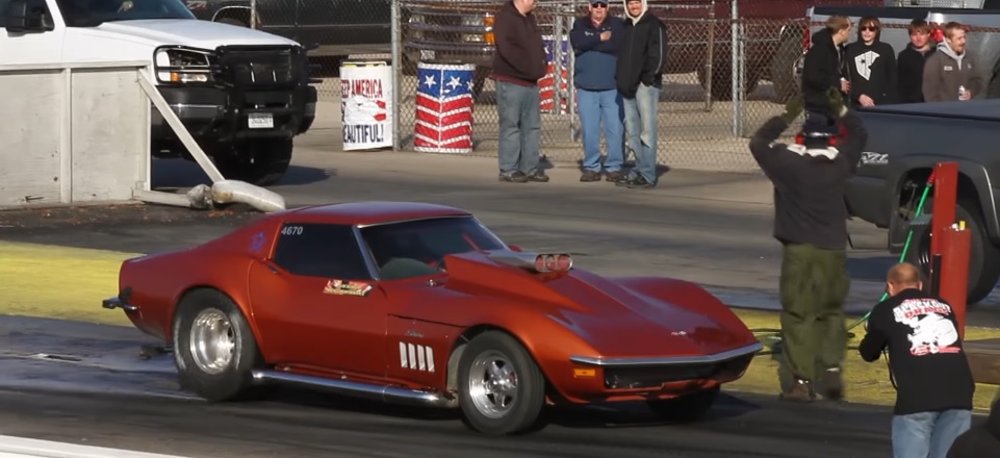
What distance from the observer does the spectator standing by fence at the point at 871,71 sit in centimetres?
1841

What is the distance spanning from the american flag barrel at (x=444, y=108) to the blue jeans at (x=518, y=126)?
2.53 meters

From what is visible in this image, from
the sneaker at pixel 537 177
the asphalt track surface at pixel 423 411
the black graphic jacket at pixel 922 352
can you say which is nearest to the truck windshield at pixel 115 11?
the asphalt track surface at pixel 423 411

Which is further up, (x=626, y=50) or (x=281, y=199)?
(x=626, y=50)

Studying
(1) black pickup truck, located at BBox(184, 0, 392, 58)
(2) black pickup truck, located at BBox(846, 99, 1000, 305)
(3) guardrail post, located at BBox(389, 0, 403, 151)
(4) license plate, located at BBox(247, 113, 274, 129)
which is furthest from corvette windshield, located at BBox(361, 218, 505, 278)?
(1) black pickup truck, located at BBox(184, 0, 392, 58)

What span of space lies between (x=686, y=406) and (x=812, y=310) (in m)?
1.04

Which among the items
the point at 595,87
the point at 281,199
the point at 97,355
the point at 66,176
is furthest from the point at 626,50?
the point at 97,355

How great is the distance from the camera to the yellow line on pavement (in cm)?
1368

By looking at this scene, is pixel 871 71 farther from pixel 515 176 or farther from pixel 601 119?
pixel 515 176

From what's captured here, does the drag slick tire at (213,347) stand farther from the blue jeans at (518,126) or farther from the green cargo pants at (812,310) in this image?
the blue jeans at (518,126)

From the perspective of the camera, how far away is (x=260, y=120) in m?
19.5

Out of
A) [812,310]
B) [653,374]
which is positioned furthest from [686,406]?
[812,310]

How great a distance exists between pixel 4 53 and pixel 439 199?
15.2ft

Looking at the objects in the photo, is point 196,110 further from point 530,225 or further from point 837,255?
point 837,255

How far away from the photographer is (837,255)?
1065cm
